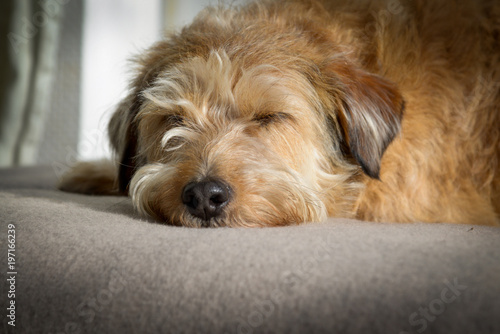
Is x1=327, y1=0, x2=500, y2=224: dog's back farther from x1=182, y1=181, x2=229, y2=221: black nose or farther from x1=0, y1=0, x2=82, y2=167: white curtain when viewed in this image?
x1=0, y1=0, x2=82, y2=167: white curtain

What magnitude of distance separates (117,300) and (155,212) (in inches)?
22.0

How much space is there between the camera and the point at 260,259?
2.87 feet

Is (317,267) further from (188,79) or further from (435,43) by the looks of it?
(435,43)

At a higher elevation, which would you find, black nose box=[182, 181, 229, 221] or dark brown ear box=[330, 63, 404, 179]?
dark brown ear box=[330, 63, 404, 179]

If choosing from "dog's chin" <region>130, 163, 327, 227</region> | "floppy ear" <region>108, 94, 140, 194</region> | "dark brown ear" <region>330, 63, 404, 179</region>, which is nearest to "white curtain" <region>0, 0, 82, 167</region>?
"floppy ear" <region>108, 94, 140, 194</region>

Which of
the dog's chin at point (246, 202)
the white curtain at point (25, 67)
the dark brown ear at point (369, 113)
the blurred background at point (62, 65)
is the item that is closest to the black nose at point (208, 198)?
the dog's chin at point (246, 202)

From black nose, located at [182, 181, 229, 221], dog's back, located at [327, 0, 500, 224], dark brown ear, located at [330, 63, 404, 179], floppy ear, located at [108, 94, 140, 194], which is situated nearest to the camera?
black nose, located at [182, 181, 229, 221]

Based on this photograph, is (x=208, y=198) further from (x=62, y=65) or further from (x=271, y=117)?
(x=62, y=65)

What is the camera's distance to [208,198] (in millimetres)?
1262

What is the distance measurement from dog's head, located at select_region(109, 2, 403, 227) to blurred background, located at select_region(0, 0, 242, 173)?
98.2 inches

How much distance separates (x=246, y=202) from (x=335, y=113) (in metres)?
0.52

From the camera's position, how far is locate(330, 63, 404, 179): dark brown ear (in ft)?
4.83

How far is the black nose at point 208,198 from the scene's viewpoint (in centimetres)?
126

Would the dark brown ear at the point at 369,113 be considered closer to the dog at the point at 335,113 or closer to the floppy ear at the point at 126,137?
the dog at the point at 335,113
